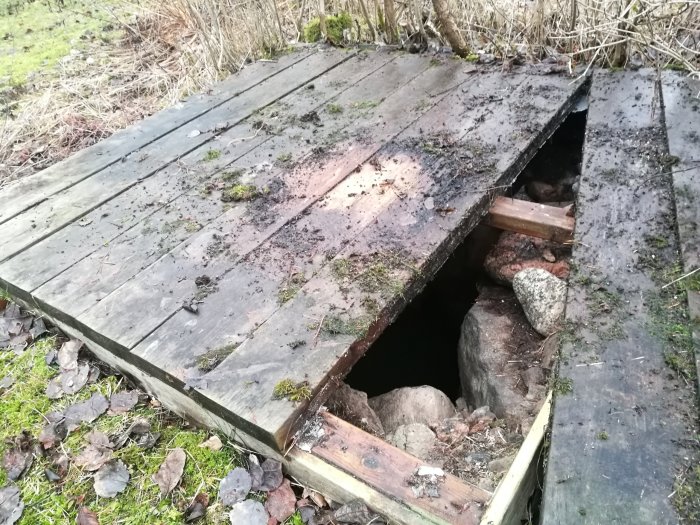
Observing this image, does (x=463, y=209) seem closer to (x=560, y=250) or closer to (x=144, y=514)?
(x=560, y=250)

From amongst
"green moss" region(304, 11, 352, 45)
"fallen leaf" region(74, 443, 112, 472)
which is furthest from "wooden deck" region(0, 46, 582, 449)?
"green moss" region(304, 11, 352, 45)

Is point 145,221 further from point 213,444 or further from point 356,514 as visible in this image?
point 356,514

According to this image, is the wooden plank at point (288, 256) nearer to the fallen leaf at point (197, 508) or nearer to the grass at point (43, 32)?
the fallen leaf at point (197, 508)

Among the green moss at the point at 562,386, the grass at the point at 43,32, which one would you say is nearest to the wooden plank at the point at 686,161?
the green moss at the point at 562,386

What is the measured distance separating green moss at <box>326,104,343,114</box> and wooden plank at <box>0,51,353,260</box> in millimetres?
409

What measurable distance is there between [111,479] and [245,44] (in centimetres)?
359

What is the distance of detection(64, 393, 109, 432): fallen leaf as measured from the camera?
186 centimetres

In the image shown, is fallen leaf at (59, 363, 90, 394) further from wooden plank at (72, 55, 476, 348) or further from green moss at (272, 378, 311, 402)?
green moss at (272, 378, 311, 402)

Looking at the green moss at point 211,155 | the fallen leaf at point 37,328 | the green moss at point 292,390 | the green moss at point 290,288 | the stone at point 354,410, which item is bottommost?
the stone at point 354,410

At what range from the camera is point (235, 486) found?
157cm

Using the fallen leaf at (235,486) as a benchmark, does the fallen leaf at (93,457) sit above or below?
above

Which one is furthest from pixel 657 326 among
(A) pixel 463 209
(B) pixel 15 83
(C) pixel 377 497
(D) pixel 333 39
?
(B) pixel 15 83

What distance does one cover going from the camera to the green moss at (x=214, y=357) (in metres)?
1.67

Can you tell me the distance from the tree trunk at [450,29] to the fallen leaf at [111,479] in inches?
120
